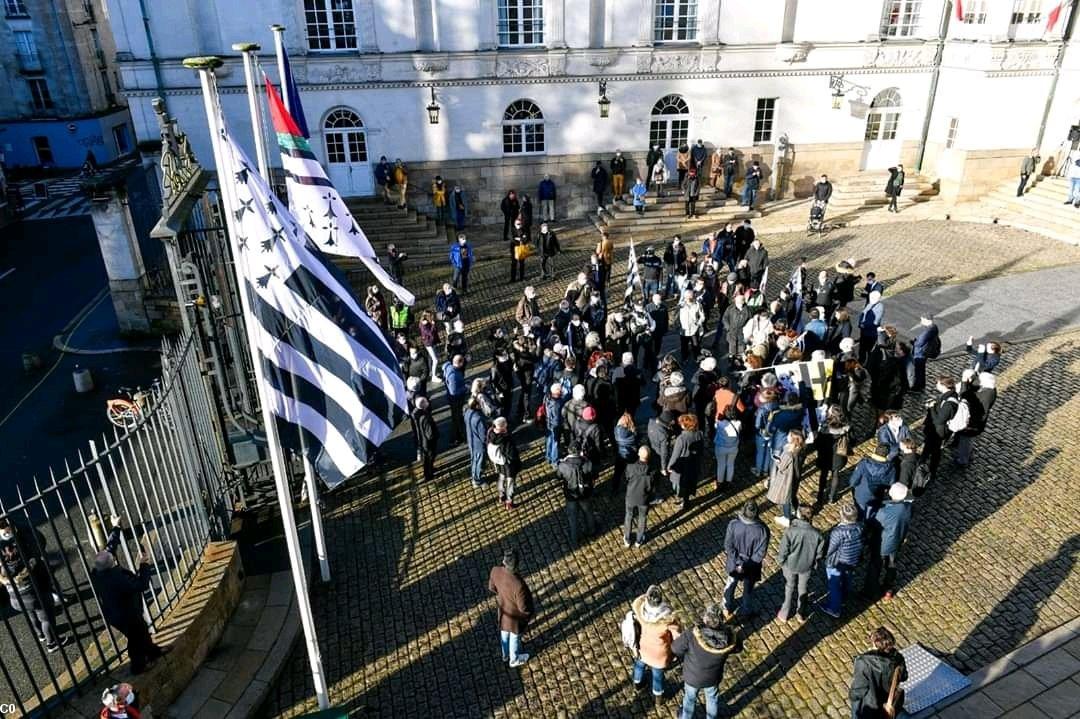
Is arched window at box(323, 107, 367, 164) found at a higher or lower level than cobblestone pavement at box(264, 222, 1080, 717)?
higher

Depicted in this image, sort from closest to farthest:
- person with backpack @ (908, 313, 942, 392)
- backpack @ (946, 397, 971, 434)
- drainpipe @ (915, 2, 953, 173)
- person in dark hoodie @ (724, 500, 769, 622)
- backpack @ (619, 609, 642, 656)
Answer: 1. backpack @ (619, 609, 642, 656)
2. person in dark hoodie @ (724, 500, 769, 622)
3. backpack @ (946, 397, 971, 434)
4. person with backpack @ (908, 313, 942, 392)
5. drainpipe @ (915, 2, 953, 173)

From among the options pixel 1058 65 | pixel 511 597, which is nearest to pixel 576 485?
pixel 511 597

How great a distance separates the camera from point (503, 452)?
11.2 metres

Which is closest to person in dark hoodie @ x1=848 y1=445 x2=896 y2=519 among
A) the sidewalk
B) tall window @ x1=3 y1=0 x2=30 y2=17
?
the sidewalk

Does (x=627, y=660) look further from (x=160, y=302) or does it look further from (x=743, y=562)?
(x=160, y=302)

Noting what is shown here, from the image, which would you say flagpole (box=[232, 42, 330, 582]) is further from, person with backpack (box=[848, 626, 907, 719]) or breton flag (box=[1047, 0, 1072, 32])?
breton flag (box=[1047, 0, 1072, 32])

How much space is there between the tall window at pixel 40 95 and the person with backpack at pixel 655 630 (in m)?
47.5

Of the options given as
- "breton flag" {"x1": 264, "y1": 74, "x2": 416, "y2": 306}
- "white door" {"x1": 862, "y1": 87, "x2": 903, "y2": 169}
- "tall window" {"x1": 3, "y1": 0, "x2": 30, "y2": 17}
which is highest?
"tall window" {"x1": 3, "y1": 0, "x2": 30, "y2": 17}

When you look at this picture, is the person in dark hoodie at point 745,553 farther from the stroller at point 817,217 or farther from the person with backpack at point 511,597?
the stroller at point 817,217

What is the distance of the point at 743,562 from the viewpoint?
30.0 ft

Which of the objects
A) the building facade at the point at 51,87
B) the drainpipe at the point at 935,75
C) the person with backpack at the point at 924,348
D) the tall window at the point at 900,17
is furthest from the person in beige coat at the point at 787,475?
the building facade at the point at 51,87

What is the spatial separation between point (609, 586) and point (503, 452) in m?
2.41

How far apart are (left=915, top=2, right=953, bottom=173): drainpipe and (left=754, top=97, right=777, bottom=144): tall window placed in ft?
18.9

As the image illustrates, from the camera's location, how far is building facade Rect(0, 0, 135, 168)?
40969 millimetres
